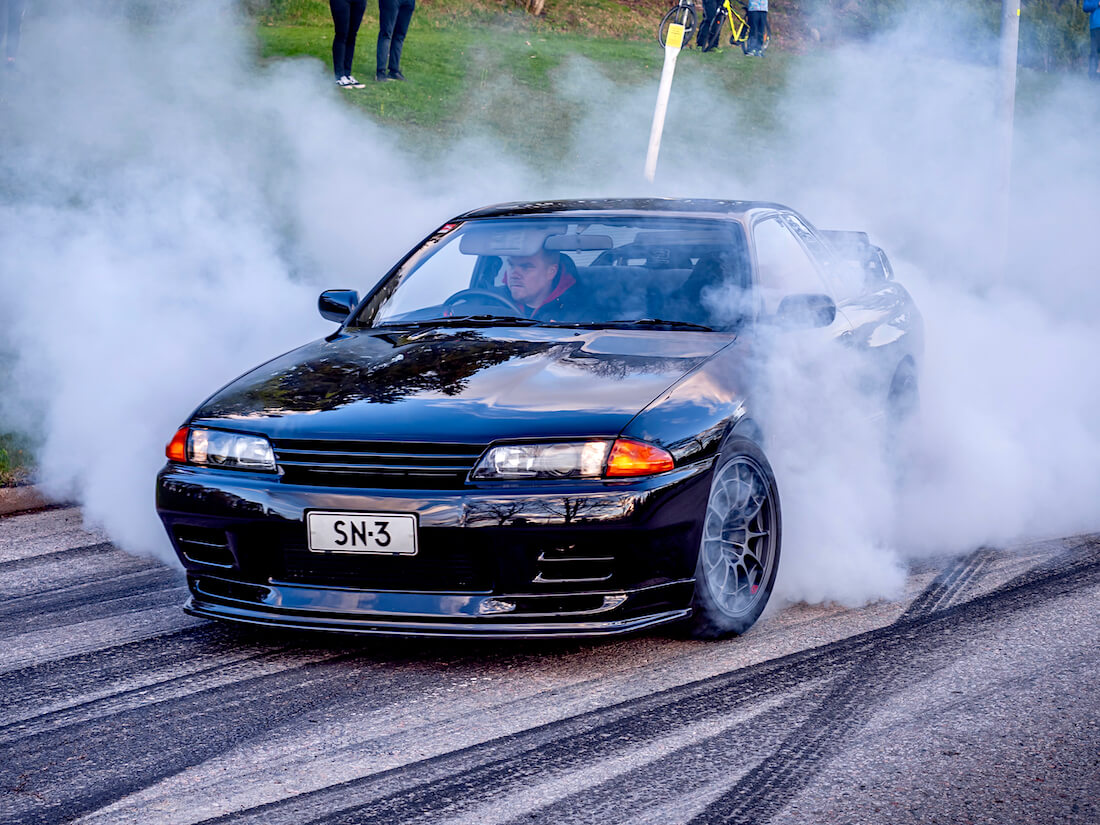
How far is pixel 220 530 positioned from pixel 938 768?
1981 mm

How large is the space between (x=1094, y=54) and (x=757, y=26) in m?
6.68

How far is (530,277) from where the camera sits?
493cm

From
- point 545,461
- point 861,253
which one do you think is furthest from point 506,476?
point 861,253

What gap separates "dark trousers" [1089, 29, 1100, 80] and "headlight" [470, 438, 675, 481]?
46.6ft

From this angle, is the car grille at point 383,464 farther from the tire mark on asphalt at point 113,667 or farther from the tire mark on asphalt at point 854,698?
the tire mark on asphalt at point 854,698

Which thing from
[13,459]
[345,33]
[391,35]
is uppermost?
[391,35]

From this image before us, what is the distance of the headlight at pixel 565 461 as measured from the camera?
11.9 feet

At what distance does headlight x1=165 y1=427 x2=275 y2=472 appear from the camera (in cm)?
382

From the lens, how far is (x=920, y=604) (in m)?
4.42

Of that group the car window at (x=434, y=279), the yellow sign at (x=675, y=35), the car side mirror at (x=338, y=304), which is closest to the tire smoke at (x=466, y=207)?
the car side mirror at (x=338, y=304)

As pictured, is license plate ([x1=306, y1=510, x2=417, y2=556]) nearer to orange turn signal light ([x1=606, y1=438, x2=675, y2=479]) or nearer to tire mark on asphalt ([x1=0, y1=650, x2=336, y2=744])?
tire mark on asphalt ([x1=0, y1=650, x2=336, y2=744])

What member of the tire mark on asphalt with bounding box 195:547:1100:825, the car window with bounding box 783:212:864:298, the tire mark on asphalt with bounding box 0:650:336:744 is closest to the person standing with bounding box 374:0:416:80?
the car window with bounding box 783:212:864:298

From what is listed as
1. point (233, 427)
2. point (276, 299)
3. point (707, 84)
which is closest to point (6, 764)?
point (233, 427)

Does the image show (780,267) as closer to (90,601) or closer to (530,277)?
(530,277)
